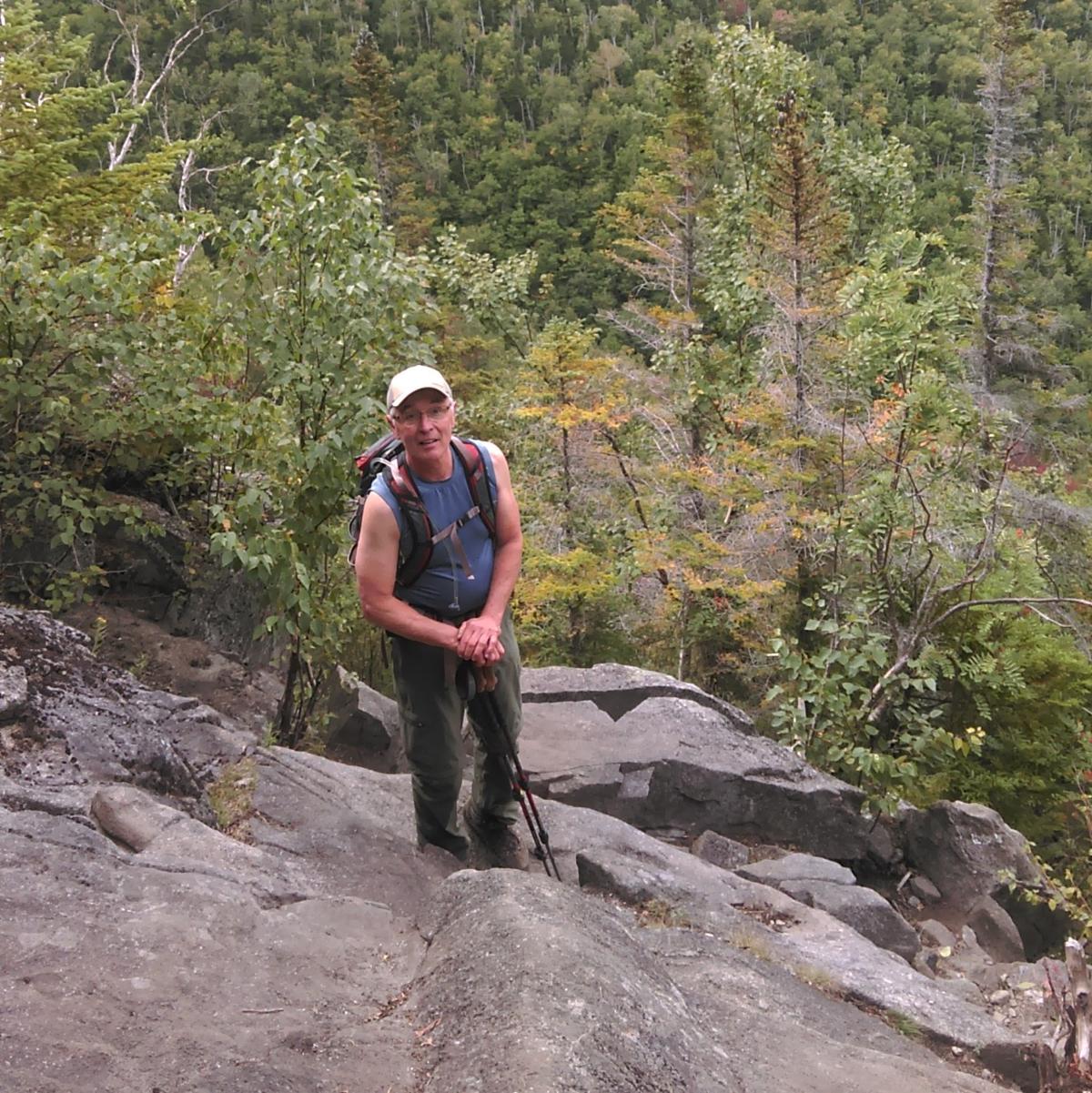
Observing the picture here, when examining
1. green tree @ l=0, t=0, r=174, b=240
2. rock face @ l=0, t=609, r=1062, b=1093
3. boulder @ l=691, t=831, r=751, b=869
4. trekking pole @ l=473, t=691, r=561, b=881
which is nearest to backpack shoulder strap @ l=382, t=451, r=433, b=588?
trekking pole @ l=473, t=691, r=561, b=881

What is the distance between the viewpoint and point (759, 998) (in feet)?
11.1

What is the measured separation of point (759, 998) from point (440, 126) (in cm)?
8962

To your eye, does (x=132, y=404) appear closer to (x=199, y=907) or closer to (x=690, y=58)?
(x=199, y=907)

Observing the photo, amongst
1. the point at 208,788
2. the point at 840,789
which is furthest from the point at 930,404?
the point at 208,788

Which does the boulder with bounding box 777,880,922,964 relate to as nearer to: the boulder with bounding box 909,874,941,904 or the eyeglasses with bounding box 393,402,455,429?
the boulder with bounding box 909,874,941,904

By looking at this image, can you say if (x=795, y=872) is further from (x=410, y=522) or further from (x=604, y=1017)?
(x=604, y=1017)

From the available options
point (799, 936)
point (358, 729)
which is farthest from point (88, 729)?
point (799, 936)

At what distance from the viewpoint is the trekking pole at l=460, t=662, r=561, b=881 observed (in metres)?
3.78

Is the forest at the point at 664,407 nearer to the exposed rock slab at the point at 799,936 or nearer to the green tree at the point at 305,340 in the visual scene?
the green tree at the point at 305,340

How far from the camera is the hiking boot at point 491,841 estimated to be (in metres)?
4.36

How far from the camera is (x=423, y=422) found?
11.0 ft

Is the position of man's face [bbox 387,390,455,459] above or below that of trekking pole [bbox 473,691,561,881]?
above

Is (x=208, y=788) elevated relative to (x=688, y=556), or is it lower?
elevated

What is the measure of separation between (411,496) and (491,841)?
178 cm
